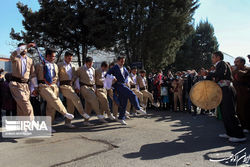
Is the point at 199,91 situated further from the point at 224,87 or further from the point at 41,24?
the point at 41,24

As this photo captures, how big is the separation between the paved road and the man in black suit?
0.70ft

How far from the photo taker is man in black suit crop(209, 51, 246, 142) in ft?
14.5

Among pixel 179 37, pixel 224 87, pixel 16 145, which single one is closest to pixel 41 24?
pixel 179 37

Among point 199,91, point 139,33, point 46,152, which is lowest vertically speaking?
point 46,152

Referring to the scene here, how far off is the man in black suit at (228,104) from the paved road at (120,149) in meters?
0.21

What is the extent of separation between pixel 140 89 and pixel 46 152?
621cm

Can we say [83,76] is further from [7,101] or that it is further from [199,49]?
[199,49]

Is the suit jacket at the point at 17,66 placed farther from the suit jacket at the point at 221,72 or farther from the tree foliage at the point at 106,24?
the tree foliage at the point at 106,24

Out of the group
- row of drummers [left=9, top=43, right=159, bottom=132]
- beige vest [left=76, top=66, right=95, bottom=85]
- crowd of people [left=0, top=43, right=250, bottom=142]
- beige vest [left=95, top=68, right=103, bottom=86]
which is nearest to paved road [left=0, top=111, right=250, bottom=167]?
crowd of people [left=0, top=43, right=250, bottom=142]

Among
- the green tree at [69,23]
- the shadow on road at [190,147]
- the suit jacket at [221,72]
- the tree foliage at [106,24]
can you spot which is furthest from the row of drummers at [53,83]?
the tree foliage at [106,24]

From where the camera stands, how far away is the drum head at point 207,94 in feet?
15.4

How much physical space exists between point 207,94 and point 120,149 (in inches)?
96.0

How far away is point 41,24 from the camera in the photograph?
15141mm

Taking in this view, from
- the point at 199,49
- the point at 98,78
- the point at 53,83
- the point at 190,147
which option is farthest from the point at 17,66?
→ the point at 199,49
